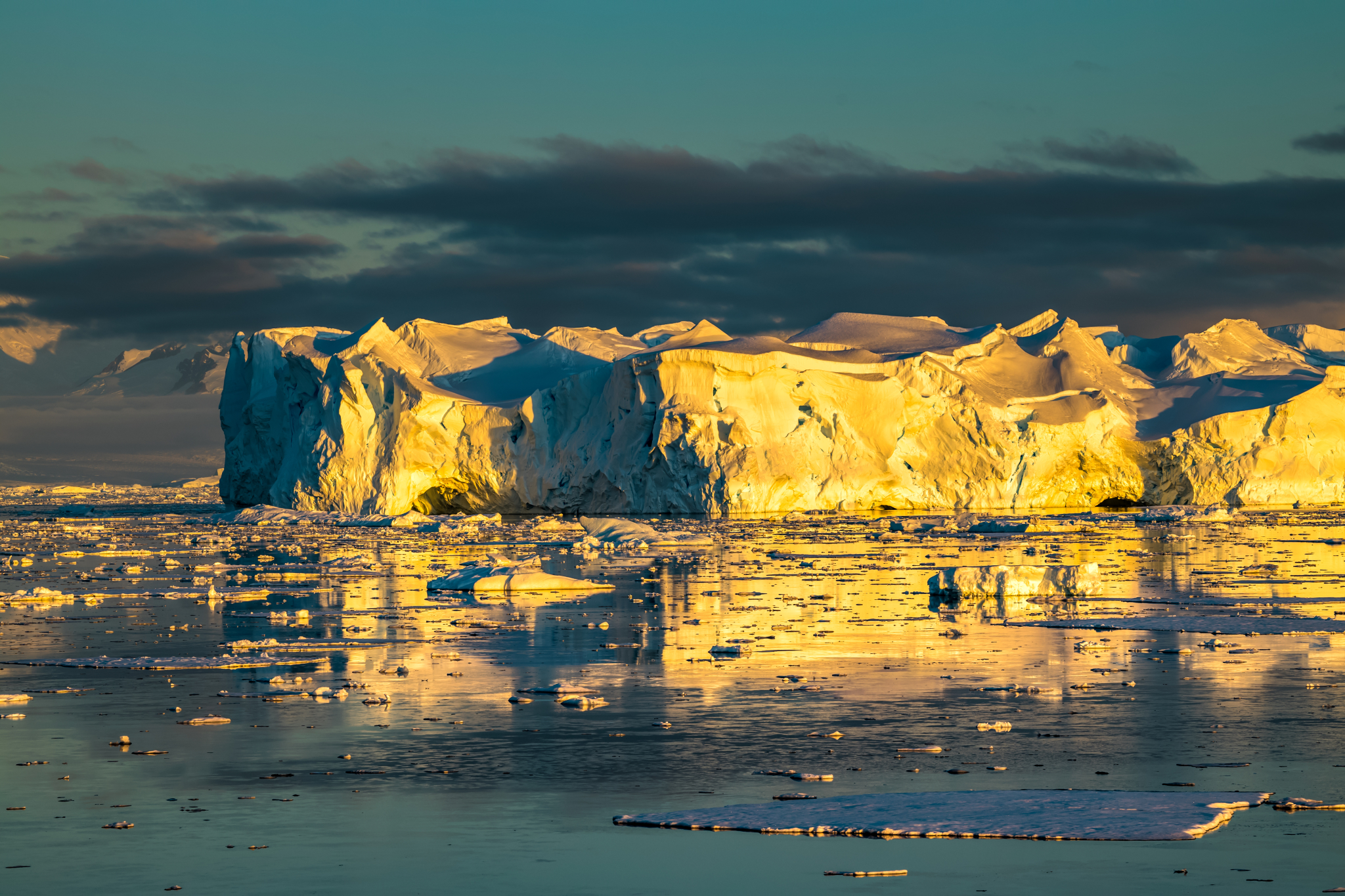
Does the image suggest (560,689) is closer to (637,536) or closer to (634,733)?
(634,733)

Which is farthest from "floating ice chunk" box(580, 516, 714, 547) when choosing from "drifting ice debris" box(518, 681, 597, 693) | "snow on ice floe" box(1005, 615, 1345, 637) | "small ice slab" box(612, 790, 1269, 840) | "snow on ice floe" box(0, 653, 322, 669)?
"small ice slab" box(612, 790, 1269, 840)

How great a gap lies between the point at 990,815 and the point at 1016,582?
484 inches

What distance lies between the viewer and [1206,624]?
592 inches

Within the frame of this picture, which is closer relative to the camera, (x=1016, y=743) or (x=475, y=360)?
(x=1016, y=743)

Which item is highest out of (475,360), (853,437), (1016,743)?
(475,360)

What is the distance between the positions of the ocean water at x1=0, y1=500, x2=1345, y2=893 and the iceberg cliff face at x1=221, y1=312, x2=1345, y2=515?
31.2 meters

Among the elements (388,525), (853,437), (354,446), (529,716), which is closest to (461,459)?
(354,446)

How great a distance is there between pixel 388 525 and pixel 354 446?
23.1 feet

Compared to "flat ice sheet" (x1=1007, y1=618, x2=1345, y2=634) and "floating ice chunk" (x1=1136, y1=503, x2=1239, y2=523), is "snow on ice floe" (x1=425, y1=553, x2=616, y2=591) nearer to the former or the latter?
"flat ice sheet" (x1=1007, y1=618, x2=1345, y2=634)

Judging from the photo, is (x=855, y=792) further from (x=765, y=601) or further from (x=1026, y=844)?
(x=765, y=601)

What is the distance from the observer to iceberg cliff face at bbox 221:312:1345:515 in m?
51.7

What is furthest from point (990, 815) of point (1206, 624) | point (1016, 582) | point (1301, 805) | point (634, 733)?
point (1016, 582)

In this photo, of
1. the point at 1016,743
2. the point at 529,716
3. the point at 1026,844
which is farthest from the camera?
the point at 529,716

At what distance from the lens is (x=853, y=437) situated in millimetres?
52750
